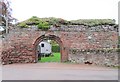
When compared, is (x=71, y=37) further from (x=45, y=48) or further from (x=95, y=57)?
(x=45, y=48)

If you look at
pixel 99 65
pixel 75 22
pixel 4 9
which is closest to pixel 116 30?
pixel 75 22

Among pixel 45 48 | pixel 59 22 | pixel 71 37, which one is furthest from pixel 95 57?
pixel 45 48

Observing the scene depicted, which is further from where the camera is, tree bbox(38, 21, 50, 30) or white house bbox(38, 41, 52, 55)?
white house bbox(38, 41, 52, 55)

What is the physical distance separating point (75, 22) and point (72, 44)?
7.03 feet

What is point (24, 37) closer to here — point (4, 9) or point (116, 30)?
point (116, 30)

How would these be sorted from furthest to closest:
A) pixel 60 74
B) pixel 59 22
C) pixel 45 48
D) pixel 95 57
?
pixel 45 48, pixel 59 22, pixel 95 57, pixel 60 74

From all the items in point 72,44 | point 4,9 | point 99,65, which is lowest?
point 99,65

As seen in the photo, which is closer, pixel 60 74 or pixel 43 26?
pixel 60 74

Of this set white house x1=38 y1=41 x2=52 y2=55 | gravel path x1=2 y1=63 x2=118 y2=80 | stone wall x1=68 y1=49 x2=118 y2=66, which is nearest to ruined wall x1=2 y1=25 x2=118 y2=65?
stone wall x1=68 y1=49 x2=118 y2=66

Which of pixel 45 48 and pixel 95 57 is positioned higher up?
pixel 45 48

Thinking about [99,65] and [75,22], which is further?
[75,22]

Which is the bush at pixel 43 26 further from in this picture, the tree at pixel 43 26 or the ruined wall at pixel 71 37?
the ruined wall at pixel 71 37

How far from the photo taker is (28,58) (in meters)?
26.5

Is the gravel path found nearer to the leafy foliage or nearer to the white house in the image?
the leafy foliage
